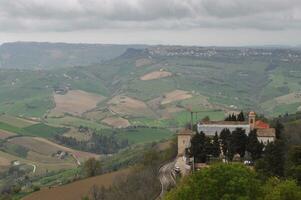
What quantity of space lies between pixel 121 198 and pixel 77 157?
424 feet

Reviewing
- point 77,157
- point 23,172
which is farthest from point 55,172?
point 77,157

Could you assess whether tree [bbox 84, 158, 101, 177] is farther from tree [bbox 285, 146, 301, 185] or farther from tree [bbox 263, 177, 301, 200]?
tree [bbox 263, 177, 301, 200]

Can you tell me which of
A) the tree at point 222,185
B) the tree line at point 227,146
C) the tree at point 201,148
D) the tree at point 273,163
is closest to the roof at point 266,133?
the tree line at point 227,146

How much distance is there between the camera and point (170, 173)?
7931cm

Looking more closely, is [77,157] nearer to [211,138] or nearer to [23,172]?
[23,172]

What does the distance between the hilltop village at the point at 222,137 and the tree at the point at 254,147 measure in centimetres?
53

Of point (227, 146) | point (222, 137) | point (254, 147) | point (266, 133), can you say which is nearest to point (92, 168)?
point (222, 137)

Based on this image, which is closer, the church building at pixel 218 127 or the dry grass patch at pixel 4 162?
the church building at pixel 218 127

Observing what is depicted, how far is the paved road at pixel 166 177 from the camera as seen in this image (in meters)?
71.3

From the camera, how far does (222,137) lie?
7512 centimetres

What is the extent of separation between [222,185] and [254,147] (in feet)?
89.1

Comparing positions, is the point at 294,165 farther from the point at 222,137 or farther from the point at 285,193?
the point at 222,137

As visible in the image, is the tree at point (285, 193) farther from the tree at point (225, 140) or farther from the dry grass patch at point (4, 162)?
the dry grass patch at point (4, 162)

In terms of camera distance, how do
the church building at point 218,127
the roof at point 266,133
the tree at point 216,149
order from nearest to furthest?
the tree at point 216,149 → the roof at point 266,133 → the church building at point 218,127
